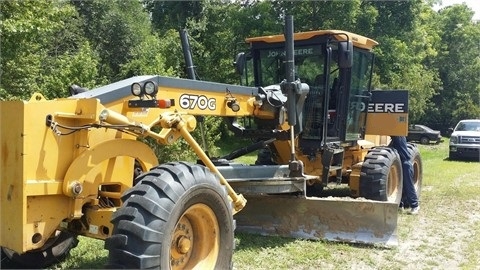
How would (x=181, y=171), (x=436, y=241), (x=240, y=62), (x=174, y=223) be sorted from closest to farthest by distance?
(x=174, y=223), (x=181, y=171), (x=436, y=241), (x=240, y=62)

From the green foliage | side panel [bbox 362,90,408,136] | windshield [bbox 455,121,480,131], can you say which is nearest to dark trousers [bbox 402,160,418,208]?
side panel [bbox 362,90,408,136]

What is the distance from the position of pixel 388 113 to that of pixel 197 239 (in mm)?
5129

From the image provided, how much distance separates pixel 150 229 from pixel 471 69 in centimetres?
4092

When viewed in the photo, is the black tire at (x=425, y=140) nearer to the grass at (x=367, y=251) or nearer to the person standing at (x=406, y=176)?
the person standing at (x=406, y=176)

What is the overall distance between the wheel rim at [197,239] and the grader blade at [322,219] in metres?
2.11

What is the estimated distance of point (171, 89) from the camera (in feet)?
14.6

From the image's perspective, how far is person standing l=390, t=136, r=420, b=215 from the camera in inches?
317

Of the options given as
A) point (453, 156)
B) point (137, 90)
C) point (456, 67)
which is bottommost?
point (453, 156)

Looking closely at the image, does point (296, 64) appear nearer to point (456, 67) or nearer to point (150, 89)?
point (150, 89)

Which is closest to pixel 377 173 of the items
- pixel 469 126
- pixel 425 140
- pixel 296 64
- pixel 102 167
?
pixel 296 64

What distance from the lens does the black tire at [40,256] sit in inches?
176

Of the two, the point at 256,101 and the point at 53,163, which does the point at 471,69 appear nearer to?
the point at 256,101

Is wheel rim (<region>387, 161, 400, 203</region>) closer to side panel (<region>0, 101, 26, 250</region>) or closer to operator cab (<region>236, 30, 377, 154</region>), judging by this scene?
operator cab (<region>236, 30, 377, 154</region>)

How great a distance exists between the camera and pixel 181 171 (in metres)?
3.67
